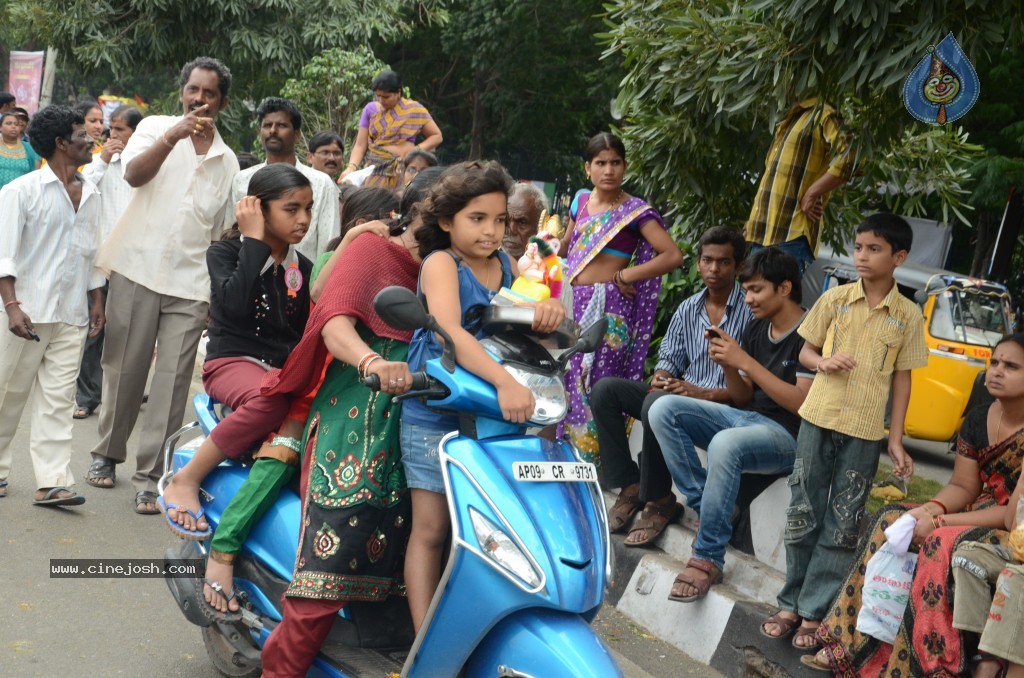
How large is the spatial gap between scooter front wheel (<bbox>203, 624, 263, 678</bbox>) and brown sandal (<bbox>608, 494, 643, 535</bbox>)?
2198mm

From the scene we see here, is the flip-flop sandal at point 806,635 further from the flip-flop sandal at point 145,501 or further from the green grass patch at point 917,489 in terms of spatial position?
the flip-flop sandal at point 145,501

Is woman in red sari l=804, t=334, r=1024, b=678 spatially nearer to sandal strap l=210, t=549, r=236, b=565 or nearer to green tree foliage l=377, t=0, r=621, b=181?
sandal strap l=210, t=549, r=236, b=565

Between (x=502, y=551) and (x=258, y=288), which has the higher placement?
(x=258, y=288)

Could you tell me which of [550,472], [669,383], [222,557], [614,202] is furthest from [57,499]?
[550,472]

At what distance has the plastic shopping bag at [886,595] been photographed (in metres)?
4.02

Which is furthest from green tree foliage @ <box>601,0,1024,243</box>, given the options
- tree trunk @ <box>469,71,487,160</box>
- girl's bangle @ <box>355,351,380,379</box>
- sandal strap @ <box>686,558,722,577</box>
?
tree trunk @ <box>469,71,487,160</box>

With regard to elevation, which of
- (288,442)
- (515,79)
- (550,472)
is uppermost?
(515,79)

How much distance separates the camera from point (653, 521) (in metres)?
5.49

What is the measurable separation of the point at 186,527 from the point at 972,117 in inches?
458

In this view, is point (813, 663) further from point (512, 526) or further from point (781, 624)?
point (512, 526)

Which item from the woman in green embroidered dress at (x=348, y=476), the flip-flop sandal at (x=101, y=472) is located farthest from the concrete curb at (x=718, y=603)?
the flip-flop sandal at (x=101, y=472)

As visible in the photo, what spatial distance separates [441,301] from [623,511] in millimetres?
2761

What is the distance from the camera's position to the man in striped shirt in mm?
5484

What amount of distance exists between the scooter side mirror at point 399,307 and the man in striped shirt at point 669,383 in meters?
2.65
